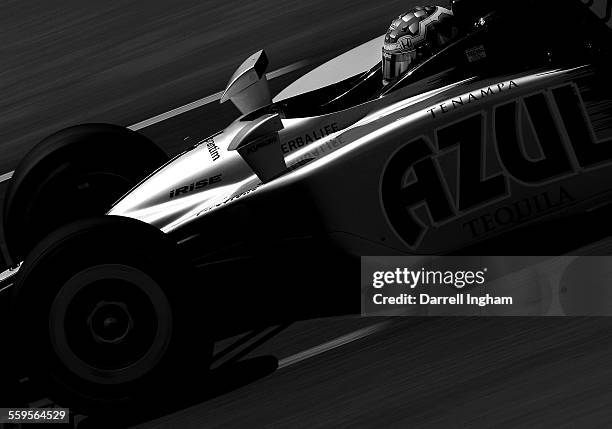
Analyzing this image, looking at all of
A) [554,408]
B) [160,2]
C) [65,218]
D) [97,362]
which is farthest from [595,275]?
[160,2]

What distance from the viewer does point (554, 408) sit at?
6.08 m

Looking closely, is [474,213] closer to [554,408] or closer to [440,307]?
[440,307]

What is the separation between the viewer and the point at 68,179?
7.79 meters

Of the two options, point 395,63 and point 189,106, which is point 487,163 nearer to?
point 395,63

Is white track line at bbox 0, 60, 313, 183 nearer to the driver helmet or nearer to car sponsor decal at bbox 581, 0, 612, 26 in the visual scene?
the driver helmet

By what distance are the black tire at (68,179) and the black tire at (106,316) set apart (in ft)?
5.06

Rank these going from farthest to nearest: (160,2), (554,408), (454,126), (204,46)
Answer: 1. (160,2)
2. (204,46)
3. (454,126)
4. (554,408)

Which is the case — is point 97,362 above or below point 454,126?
below

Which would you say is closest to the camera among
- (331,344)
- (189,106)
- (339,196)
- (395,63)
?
(339,196)

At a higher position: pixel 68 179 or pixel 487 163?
pixel 68 179

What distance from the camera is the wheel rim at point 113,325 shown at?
6.28 meters

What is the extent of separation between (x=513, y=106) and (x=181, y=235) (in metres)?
2.12

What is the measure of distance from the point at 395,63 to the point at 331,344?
1829mm

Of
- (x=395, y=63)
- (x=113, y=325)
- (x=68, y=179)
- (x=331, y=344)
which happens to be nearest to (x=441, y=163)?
(x=395, y=63)
